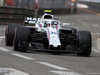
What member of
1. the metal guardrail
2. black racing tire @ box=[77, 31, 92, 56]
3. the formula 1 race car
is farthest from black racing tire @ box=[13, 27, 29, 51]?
the metal guardrail

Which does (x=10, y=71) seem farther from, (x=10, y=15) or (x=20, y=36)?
(x=10, y=15)

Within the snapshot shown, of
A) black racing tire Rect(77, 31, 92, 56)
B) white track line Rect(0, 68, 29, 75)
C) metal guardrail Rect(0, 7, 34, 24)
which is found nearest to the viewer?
white track line Rect(0, 68, 29, 75)

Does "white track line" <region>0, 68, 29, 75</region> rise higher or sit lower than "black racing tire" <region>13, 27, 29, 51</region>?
lower

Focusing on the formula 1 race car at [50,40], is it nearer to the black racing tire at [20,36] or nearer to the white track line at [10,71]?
the black racing tire at [20,36]

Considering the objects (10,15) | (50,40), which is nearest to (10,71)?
(50,40)

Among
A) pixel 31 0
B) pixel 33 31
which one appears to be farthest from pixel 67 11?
pixel 33 31

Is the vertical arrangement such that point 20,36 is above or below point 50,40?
above

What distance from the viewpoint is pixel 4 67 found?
9.23 metres

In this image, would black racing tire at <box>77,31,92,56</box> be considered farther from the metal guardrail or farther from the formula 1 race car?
the metal guardrail

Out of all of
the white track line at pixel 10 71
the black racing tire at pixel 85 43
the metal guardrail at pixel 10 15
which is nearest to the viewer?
the white track line at pixel 10 71

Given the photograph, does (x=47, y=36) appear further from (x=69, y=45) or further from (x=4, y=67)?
(x=4, y=67)

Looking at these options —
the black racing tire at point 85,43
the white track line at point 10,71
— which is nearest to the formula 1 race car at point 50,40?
the black racing tire at point 85,43

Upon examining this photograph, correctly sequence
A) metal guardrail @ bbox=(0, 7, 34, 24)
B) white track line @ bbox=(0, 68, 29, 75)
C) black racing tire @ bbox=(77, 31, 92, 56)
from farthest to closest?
metal guardrail @ bbox=(0, 7, 34, 24)
black racing tire @ bbox=(77, 31, 92, 56)
white track line @ bbox=(0, 68, 29, 75)

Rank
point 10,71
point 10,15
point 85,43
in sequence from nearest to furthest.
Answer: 1. point 10,71
2. point 85,43
3. point 10,15
